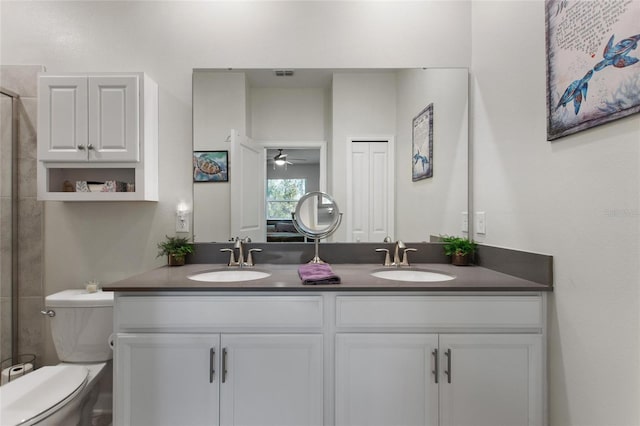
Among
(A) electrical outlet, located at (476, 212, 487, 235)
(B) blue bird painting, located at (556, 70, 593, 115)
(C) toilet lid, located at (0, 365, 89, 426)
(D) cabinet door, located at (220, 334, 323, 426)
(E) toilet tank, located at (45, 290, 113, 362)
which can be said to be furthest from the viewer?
(A) electrical outlet, located at (476, 212, 487, 235)

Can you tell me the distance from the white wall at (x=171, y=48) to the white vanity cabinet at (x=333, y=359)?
2.39 feet

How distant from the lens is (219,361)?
1.36 metres

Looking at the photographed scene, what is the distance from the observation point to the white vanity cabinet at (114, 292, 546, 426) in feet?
4.44

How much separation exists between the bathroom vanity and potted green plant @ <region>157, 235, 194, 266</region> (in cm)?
47

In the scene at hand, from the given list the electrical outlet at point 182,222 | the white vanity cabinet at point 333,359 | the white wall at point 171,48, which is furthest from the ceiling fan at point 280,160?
the white vanity cabinet at point 333,359

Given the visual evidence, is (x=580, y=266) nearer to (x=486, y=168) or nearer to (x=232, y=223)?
(x=486, y=168)

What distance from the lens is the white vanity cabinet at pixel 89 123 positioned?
5.64 feet

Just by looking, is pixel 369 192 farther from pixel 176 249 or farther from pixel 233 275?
pixel 176 249

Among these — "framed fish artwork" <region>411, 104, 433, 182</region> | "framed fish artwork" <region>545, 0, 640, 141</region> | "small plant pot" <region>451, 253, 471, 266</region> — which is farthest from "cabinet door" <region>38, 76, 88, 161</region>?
"framed fish artwork" <region>545, 0, 640, 141</region>

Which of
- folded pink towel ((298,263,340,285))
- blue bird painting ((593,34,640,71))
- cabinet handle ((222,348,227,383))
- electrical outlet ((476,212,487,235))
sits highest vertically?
blue bird painting ((593,34,640,71))

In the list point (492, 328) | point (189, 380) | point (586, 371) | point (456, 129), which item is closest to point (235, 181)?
point (189, 380)

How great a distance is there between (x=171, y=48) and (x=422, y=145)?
5.18 feet

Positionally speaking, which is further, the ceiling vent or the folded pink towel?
the ceiling vent

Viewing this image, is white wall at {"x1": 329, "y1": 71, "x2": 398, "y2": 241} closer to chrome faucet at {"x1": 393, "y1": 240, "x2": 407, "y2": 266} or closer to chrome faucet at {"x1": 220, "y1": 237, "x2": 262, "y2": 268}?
chrome faucet at {"x1": 393, "y1": 240, "x2": 407, "y2": 266}
